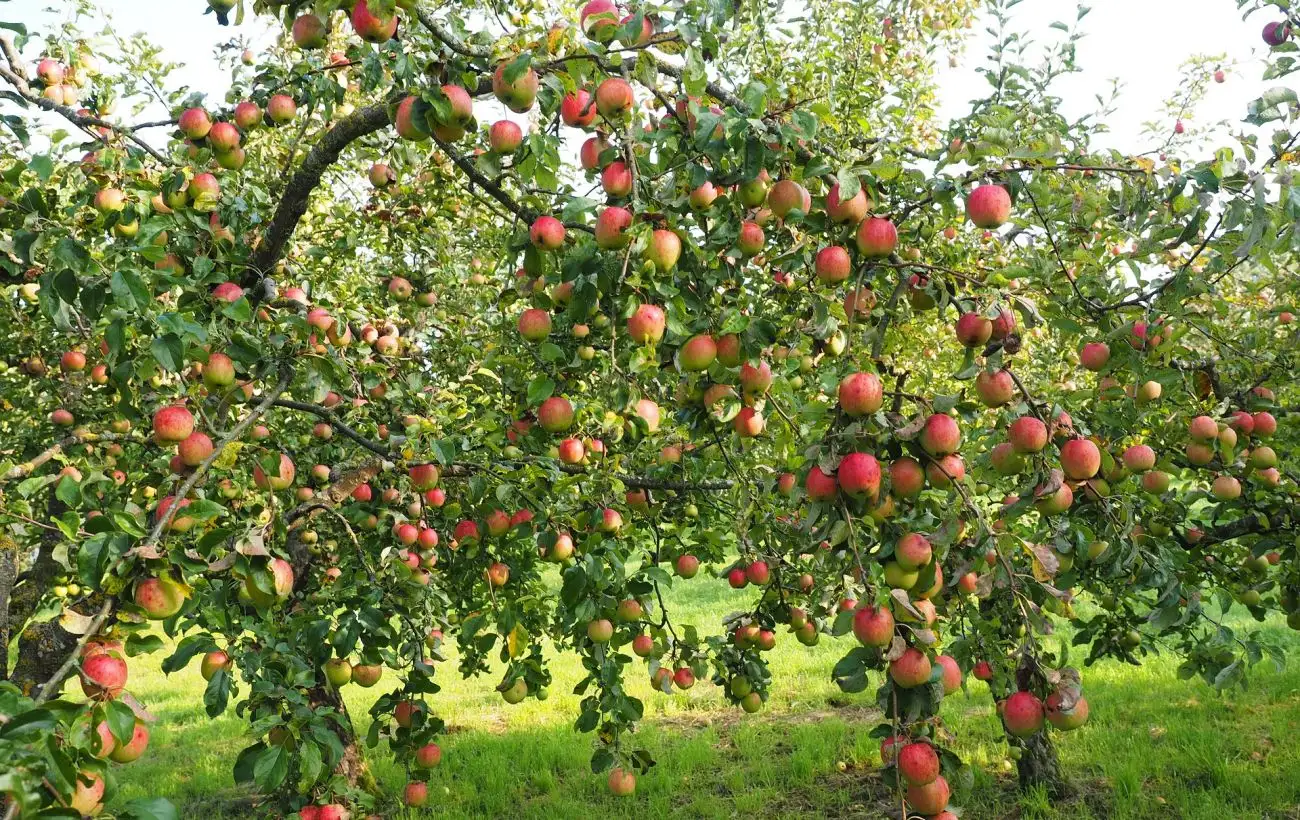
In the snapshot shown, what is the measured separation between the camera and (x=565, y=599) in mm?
2420

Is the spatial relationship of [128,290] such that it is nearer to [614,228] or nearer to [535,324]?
[535,324]

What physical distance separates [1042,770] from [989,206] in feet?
14.0

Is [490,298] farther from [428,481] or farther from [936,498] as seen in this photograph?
[936,498]

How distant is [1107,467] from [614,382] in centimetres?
117

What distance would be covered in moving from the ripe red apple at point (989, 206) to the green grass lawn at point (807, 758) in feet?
10.8

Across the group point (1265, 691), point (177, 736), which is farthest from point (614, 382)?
point (177, 736)

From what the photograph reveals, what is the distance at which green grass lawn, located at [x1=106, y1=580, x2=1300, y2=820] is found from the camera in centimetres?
495

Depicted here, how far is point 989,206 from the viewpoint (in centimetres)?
186

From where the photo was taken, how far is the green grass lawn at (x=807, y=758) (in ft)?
16.2

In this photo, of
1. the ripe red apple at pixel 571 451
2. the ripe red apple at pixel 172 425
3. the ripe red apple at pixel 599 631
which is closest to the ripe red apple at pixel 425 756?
the ripe red apple at pixel 599 631

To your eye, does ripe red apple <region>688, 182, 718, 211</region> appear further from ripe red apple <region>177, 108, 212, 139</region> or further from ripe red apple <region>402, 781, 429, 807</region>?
ripe red apple <region>402, 781, 429, 807</region>

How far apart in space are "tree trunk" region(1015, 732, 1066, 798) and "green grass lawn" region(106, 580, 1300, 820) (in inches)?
4.4

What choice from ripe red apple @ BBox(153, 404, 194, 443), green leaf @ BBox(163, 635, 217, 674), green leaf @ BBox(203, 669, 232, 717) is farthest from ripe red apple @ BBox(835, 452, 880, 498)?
ripe red apple @ BBox(153, 404, 194, 443)

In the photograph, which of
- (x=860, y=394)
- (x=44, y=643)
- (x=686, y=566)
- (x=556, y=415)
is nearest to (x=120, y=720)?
(x=556, y=415)
